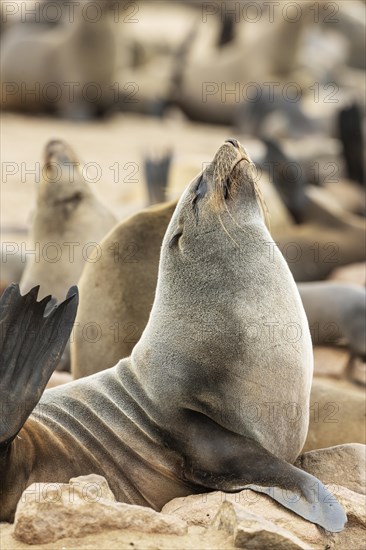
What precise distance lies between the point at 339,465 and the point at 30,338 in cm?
125

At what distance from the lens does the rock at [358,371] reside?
6734 millimetres

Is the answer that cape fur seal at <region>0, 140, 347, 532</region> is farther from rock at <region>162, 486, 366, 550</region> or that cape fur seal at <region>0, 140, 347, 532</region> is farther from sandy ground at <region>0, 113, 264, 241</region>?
sandy ground at <region>0, 113, 264, 241</region>

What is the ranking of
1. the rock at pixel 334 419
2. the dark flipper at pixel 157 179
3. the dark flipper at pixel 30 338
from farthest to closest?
the dark flipper at pixel 157 179
the rock at pixel 334 419
the dark flipper at pixel 30 338

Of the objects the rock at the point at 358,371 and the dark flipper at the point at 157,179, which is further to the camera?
the dark flipper at the point at 157,179

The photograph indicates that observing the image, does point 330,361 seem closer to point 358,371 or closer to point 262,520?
point 358,371

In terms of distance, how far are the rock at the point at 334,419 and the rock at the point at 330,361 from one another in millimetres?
1390

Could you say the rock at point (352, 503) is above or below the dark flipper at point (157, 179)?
below

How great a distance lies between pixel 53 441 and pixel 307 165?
30.4 ft

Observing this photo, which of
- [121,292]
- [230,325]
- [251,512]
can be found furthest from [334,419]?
[251,512]

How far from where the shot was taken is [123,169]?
536 inches

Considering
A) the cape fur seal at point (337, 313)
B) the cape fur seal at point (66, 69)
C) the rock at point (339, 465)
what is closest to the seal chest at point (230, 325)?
the rock at point (339, 465)

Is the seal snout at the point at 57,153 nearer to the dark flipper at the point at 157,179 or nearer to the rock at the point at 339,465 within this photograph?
the dark flipper at the point at 157,179

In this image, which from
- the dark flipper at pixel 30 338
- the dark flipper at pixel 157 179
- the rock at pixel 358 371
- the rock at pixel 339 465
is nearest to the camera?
the dark flipper at pixel 30 338

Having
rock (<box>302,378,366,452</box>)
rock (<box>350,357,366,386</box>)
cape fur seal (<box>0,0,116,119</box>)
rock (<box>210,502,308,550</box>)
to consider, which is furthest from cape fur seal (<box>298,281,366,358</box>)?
cape fur seal (<box>0,0,116,119</box>)
